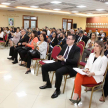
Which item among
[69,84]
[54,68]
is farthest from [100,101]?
[54,68]

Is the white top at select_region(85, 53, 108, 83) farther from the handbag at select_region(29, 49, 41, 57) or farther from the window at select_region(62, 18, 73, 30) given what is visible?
the window at select_region(62, 18, 73, 30)

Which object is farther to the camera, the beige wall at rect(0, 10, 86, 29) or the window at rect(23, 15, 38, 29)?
the window at rect(23, 15, 38, 29)

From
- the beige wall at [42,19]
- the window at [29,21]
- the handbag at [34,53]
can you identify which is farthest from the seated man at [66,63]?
the window at [29,21]

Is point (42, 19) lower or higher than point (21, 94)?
higher

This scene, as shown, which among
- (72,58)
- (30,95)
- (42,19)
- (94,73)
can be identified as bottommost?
(30,95)

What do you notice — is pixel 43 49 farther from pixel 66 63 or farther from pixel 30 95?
pixel 30 95

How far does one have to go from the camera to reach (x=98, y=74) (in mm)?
2266

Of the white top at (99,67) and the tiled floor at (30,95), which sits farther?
the tiled floor at (30,95)

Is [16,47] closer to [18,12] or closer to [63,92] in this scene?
[63,92]

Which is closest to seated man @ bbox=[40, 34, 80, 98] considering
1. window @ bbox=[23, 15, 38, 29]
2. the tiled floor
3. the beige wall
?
the tiled floor

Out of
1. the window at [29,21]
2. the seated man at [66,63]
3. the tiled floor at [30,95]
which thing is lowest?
the tiled floor at [30,95]

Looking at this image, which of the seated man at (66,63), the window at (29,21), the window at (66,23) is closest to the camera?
the seated man at (66,63)

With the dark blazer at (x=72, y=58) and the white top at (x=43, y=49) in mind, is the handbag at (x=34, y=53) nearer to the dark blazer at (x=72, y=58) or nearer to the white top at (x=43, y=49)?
the white top at (x=43, y=49)

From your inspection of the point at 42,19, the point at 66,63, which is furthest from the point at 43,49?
the point at 42,19
